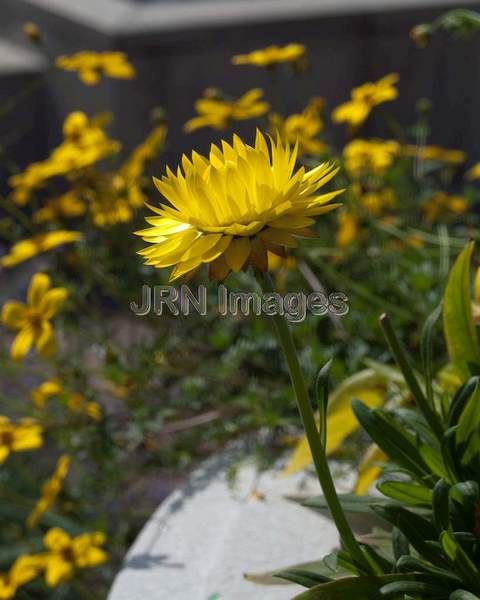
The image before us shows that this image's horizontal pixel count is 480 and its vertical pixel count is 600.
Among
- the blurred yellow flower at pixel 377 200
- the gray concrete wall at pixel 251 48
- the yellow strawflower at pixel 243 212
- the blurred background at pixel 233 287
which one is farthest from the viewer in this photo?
the gray concrete wall at pixel 251 48

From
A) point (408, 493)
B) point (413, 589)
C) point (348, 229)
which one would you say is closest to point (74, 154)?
point (348, 229)

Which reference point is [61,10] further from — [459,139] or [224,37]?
[459,139]

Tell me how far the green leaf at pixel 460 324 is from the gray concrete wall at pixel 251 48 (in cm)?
195

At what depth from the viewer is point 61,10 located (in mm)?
3203

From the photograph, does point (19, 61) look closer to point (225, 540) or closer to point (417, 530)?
point (225, 540)

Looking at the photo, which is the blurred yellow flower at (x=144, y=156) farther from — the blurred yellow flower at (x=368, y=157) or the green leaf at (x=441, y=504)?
the green leaf at (x=441, y=504)

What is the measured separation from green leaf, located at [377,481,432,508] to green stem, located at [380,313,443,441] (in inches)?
1.9

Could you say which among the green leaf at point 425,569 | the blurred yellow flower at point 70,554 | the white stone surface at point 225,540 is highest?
the green leaf at point 425,569

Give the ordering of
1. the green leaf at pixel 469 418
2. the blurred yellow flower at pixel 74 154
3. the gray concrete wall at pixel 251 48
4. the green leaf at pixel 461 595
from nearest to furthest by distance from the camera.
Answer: the green leaf at pixel 461 595 → the green leaf at pixel 469 418 → the blurred yellow flower at pixel 74 154 → the gray concrete wall at pixel 251 48

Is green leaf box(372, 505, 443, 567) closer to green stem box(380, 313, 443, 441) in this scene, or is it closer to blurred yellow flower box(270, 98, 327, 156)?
green stem box(380, 313, 443, 441)

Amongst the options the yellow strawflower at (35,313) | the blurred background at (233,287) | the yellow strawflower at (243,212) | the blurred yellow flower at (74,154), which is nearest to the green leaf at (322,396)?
the yellow strawflower at (243,212)

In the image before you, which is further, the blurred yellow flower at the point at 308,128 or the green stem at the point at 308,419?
the blurred yellow flower at the point at 308,128

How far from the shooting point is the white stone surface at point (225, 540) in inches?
43.1

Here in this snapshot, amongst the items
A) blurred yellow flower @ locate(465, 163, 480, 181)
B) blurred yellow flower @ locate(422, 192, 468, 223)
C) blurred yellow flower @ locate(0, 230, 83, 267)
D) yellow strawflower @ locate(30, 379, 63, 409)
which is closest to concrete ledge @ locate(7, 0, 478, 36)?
blurred yellow flower @ locate(465, 163, 480, 181)
